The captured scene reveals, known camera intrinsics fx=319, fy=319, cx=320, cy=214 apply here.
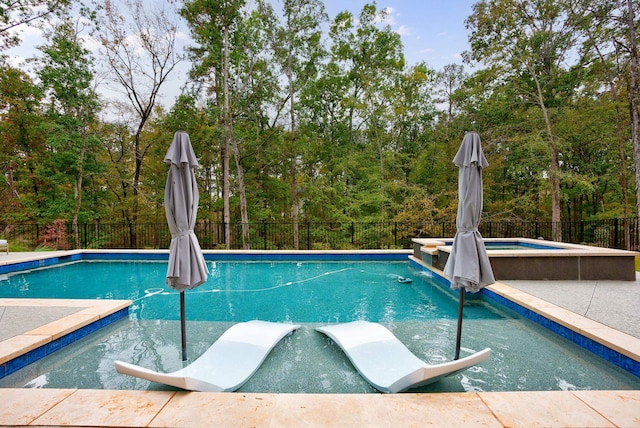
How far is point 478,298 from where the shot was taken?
16.8 ft

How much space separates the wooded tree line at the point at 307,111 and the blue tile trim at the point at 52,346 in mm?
8604

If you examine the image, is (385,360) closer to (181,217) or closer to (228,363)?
(228,363)

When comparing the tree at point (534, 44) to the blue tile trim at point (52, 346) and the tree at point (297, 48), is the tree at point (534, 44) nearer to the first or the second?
the tree at point (297, 48)

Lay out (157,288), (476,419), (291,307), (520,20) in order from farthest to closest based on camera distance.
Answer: (520,20) < (157,288) < (291,307) < (476,419)

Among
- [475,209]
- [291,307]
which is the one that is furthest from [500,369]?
[291,307]

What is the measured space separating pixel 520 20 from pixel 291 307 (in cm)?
1397

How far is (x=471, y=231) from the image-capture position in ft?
9.20

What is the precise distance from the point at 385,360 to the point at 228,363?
1.37m

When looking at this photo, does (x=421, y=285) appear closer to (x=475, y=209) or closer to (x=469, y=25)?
(x=475, y=209)

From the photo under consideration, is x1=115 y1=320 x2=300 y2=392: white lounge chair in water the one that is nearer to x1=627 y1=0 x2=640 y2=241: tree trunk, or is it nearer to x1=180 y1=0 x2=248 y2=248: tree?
x1=180 y1=0 x2=248 y2=248: tree

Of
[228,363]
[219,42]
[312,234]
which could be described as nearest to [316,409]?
[228,363]

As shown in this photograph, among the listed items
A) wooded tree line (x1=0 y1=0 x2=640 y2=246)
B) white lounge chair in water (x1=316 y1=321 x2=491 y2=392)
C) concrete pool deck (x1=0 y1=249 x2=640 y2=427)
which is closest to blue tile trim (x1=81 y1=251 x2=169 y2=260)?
wooded tree line (x1=0 y1=0 x2=640 y2=246)

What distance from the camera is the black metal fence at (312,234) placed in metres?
12.1

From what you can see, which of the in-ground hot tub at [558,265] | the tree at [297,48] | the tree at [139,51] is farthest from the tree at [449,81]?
the tree at [139,51]
